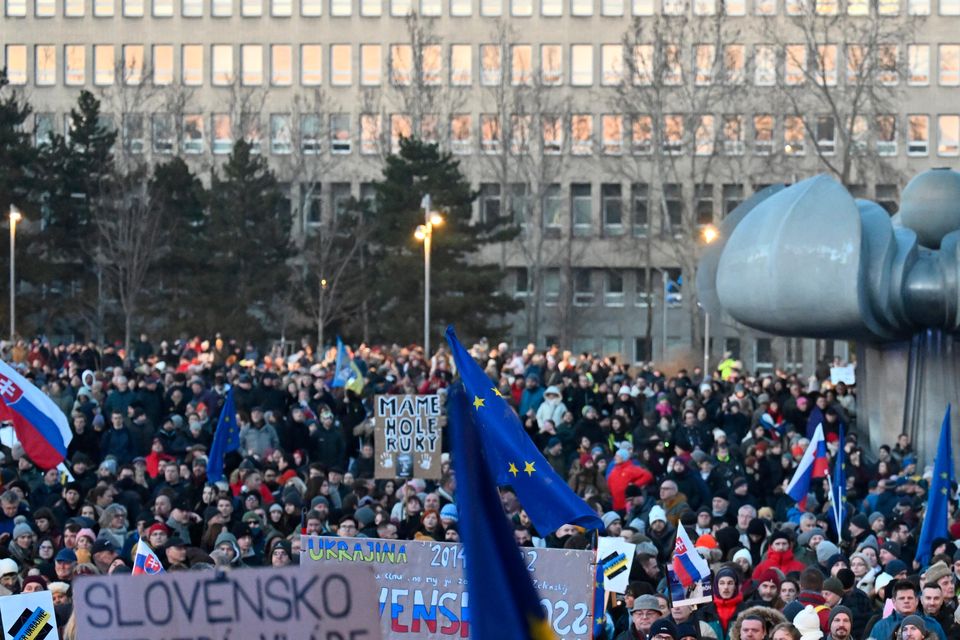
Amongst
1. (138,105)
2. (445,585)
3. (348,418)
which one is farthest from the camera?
(138,105)

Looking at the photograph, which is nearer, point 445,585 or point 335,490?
point 445,585

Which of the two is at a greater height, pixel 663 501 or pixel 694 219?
pixel 694 219

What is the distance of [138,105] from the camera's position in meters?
72.2

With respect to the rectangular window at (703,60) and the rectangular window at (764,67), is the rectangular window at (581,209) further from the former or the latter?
the rectangular window at (764,67)

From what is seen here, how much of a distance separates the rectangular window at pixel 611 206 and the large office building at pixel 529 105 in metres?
0.09

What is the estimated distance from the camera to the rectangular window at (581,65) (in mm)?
80000

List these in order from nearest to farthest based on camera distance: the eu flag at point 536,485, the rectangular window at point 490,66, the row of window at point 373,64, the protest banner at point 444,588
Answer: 1. the protest banner at point 444,588
2. the eu flag at point 536,485
3. the row of window at point 373,64
4. the rectangular window at point 490,66

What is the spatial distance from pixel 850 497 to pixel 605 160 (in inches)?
2217

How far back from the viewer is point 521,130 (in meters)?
71.5

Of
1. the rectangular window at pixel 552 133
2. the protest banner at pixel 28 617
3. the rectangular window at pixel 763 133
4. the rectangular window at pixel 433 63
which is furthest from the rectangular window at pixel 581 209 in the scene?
the protest banner at pixel 28 617

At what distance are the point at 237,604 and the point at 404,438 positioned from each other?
13260 millimetres

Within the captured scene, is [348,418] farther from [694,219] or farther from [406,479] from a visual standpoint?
[694,219]

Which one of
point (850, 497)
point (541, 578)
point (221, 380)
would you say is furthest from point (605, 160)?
point (541, 578)

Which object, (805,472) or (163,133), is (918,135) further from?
(805,472)
